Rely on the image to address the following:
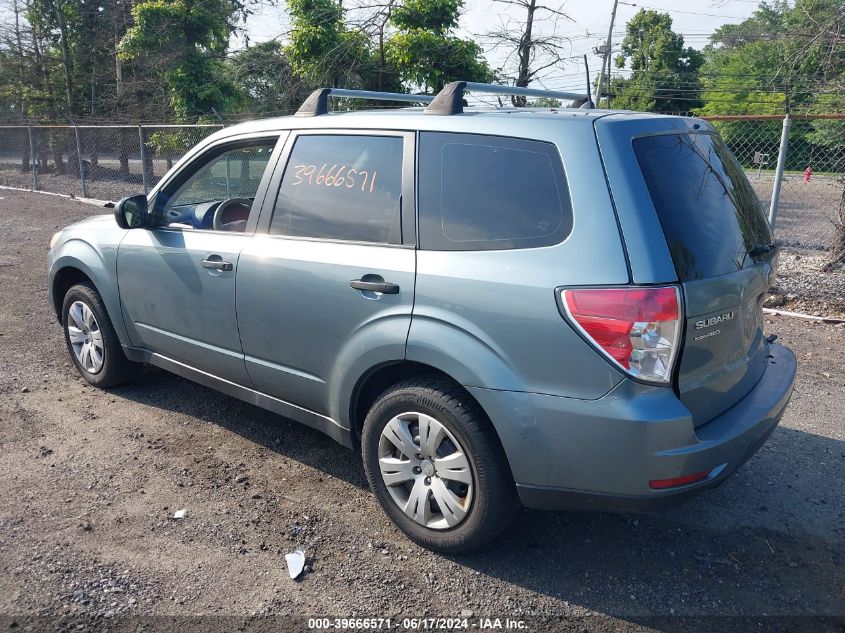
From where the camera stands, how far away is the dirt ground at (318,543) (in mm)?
2814

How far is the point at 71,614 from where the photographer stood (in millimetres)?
2752

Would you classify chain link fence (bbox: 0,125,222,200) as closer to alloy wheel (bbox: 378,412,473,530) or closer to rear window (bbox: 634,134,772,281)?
alloy wheel (bbox: 378,412,473,530)

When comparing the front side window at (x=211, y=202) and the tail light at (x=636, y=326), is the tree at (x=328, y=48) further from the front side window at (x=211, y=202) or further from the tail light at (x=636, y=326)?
the tail light at (x=636, y=326)

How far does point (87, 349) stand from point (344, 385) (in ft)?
8.60

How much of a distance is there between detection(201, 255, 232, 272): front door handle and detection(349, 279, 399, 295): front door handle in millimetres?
951

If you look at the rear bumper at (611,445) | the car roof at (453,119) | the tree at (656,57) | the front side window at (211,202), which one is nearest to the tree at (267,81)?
the front side window at (211,202)

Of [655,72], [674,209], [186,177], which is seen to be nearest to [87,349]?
[186,177]

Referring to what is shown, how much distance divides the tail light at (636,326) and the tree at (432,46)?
9406mm

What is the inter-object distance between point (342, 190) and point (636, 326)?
165cm

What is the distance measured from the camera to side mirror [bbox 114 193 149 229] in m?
4.27

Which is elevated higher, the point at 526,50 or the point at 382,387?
the point at 526,50

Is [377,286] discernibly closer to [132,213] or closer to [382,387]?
[382,387]

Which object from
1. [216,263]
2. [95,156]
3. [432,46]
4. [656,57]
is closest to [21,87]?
[95,156]

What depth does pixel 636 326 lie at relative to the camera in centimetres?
250
